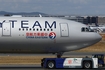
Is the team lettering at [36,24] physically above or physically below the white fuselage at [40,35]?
above

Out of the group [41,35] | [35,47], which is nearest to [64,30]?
[41,35]

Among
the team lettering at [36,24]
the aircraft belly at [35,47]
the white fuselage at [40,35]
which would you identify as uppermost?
the team lettering at [36,24]

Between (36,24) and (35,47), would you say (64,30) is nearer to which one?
(36,24)

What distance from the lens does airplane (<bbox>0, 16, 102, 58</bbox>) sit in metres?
41.3

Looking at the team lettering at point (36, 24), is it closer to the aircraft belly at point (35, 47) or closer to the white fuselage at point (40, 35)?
the white fuselage at point (40, 35)

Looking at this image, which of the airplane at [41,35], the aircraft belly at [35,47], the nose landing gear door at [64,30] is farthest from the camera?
the nose landing gear door at [64,30]

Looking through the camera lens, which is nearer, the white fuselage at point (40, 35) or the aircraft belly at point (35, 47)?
the white fuselage at point (40, 35)

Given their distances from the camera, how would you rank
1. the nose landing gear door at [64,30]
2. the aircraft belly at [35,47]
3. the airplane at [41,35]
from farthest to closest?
the nose landing gear door at [64,30] → the aircraft belly at [35,47] → the airplane at [41,35]

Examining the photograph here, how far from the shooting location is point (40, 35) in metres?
41.8

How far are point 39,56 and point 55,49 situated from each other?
16.0 m

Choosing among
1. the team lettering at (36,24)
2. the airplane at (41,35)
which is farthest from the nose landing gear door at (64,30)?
the team lettering at (36,24)

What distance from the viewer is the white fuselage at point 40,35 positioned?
1628 inches

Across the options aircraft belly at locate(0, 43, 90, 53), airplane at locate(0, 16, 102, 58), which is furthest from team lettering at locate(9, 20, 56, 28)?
aircraft belly at locate(0, 43, 90, 53)

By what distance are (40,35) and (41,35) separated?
104 mm
